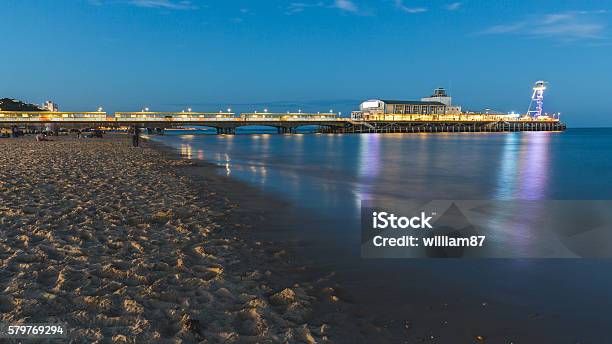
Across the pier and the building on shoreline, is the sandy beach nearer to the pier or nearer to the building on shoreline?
the pier

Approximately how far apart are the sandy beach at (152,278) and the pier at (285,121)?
92214 mm

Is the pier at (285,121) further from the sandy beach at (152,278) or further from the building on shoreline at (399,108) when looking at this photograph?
the sandy beach at (152,278)

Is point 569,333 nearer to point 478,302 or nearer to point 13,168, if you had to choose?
point 478,302

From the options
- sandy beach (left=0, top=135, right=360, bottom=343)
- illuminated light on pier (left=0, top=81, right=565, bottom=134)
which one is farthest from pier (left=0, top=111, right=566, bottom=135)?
sandy beach (left=0, top=135, right=360, bottom=343)

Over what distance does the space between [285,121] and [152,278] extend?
132215 millimetres

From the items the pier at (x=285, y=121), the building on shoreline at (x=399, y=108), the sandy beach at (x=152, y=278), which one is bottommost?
the sandy beach at (x=152, y=278)

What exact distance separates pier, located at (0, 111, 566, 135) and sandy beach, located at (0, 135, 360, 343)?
92.2 meters

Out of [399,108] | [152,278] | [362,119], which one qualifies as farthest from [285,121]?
[152,278]

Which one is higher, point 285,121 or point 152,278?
point 285,121

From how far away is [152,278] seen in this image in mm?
5977

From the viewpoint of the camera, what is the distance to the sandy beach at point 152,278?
15.1ft

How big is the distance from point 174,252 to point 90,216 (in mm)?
3590

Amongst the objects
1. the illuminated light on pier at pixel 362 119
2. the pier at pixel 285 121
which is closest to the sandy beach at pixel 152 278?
the pier at pixel 285 121

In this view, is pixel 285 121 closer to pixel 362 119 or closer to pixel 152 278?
pixel 362 119
